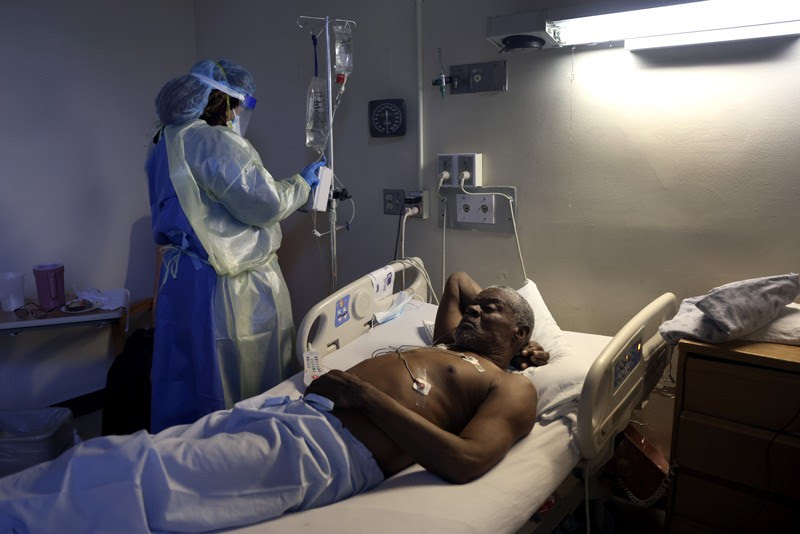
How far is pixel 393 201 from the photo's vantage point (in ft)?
8.71

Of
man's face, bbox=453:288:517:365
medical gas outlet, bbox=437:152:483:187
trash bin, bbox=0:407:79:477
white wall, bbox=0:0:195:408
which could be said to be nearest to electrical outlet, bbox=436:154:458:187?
medical gas outlet, bbox=437:152:483:187

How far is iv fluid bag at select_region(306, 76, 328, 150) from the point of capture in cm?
260

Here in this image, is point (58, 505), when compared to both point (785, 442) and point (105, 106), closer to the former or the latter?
point (785, 442)

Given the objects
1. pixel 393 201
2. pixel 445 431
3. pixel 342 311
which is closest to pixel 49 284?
pixel 342 311

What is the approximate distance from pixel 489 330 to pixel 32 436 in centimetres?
185

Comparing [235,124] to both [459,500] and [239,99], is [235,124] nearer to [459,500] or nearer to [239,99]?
[239,99]

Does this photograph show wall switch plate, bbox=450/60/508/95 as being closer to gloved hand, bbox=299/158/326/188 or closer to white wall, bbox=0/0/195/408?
gloved hand, bbox=299/158/326/188

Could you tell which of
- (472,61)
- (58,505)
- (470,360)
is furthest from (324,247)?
(58,505)

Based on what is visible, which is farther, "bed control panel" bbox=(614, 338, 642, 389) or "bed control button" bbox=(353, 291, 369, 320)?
"bed control button" bbox=(353, 291, 369, 320)

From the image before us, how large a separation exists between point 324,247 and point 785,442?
2.09 meters

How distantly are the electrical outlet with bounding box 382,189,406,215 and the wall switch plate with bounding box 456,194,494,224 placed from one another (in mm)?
269

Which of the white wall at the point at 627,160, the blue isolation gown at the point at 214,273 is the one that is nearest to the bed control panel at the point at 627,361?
the white wall at the point at 627,160

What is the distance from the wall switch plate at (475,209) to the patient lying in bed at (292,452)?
0.81m

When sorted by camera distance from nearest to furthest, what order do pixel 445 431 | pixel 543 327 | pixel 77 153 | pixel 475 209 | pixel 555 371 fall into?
pixel 445 431, pixel 555 371, pixel 543 327, pixel 475 209, pixel 77 153
